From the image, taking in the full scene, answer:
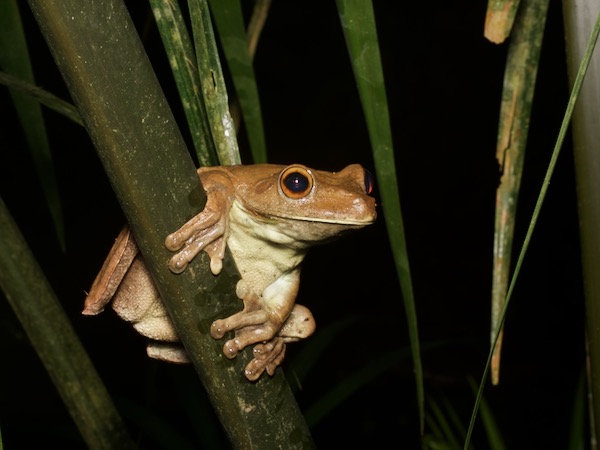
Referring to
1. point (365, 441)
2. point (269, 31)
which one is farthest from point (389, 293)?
point (269, 31)

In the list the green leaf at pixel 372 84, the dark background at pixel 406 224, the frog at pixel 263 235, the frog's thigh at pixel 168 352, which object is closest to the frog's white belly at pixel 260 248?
the frog at pixel 263 235

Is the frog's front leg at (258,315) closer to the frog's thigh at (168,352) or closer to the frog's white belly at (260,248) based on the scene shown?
the frog's white belly at (260,248)

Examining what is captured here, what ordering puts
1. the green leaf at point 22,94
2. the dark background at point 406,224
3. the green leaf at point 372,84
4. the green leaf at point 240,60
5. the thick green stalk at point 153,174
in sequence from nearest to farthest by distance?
the thick green stalk at point 153,174
the green leaf at point 372,84
the green leaf at point 240,60
the green leaf at point 22,94
the dark background at point 406,224

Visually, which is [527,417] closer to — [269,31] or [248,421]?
[269,31]

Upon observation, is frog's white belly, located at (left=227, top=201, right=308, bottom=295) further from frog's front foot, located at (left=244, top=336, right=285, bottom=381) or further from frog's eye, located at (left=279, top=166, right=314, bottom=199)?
frog's front foot, located at (left=244, top=336, right=285, bottom=381)

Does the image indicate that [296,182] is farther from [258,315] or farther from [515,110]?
[515,110]

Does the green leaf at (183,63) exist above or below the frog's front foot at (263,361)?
above

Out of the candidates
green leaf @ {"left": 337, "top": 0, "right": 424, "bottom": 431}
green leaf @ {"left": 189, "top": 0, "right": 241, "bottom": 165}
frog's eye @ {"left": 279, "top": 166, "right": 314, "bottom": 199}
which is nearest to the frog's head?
frog's eye @ {"left": 279, "top": 166, "right": 314, "bottom": 199}
